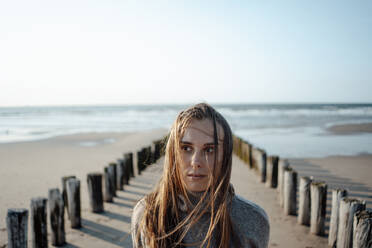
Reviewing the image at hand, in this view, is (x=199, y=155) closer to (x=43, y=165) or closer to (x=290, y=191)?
(x=290, y=191)

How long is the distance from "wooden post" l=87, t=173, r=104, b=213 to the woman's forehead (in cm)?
378

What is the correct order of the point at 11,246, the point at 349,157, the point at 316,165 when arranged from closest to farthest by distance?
the point at 11,246 → the point at 316,165 → the point at 349,157

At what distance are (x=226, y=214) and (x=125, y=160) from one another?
5.63 meters

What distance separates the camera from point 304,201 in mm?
4352

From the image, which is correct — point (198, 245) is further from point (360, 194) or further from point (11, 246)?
point (360, 194)

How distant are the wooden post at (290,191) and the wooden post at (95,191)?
3.57 meters

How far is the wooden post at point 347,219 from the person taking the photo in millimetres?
3191

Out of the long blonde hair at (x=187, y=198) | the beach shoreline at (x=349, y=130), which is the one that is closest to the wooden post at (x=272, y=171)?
the long blonde hair at (x=187, y=198)

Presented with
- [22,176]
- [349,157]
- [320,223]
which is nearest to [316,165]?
[349,157]

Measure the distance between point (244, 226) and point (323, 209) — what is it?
3.17 metres

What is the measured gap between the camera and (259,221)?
4.89 ft

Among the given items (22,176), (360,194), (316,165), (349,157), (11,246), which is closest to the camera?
(11,246)

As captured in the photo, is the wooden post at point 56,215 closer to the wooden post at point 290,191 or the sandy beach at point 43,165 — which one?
the sandy beach at point 43,165

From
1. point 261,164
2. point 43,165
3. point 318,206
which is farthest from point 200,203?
point 43,165
